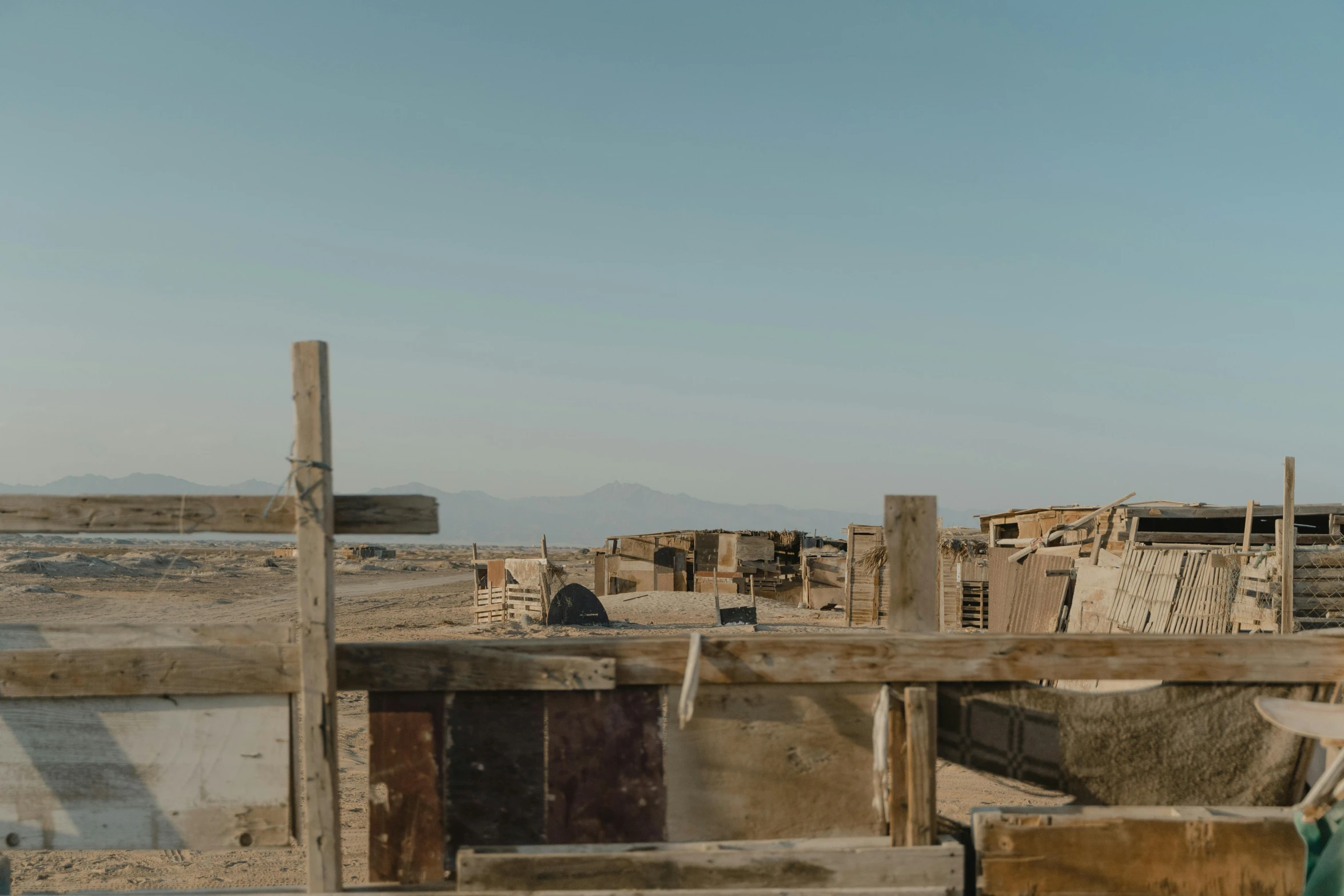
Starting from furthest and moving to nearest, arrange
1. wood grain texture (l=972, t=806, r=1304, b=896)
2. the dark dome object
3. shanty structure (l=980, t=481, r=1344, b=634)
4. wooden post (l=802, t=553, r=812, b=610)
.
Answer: wooden post (l=802, t=553, r=812, b=610) < the dark dome object < shanty structure (l=980, t=481, r=1344, b=634) < wood grain texture (l=972, t=806, r=1304, b=896)

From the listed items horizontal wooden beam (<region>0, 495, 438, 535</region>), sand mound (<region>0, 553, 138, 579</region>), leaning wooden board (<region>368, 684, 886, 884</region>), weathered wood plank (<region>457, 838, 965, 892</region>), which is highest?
horizontal wooden beam (<region>0, 495, 438, 535</region>)

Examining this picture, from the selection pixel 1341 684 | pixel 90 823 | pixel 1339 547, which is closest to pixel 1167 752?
pixel 1341 684

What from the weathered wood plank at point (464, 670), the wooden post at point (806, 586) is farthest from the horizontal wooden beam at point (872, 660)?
the wooden post at point (806, 586)

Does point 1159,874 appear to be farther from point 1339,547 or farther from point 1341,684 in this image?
point 1339,547

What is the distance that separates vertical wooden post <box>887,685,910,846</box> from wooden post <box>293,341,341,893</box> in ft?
7.25

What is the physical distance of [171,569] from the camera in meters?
46.6

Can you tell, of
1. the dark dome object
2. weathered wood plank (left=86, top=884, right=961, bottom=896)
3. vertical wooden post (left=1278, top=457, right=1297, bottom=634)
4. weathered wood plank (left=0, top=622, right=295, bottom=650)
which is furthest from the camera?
the dark dome object

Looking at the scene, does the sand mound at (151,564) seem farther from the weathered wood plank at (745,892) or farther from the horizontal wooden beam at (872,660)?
the weathered wood plank at (745,892)

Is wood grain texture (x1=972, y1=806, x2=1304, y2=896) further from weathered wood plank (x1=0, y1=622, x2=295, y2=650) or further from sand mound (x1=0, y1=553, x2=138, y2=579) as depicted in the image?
sand mound (x1=0, y1=553, x2=138, y2=579)

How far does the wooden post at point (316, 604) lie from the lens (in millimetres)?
3463

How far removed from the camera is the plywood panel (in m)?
3.72

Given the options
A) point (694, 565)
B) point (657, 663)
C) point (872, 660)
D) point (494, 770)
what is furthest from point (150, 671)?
point (694, 565)

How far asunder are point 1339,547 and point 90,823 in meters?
14.9

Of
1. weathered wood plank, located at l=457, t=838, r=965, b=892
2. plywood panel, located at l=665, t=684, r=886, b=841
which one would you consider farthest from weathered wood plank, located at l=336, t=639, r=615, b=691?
weathered wood plank, located at l=457, t=838, r=965, b=892
